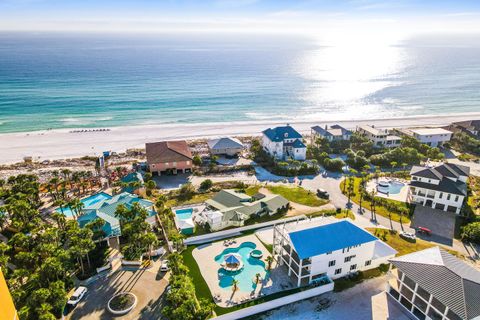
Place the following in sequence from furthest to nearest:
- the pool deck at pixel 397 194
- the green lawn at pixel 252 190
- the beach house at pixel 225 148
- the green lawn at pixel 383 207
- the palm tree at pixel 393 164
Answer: the beach house at pixel 225 148 < the palm tree at pixel 393 164 < the green lawn at pixel 252 190 < the pool deck at pixel 397 194 < the green lawn at pixel 383 207

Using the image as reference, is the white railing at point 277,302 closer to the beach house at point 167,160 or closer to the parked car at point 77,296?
the parked car at point 77,296

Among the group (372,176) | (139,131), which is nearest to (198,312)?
(372,176)

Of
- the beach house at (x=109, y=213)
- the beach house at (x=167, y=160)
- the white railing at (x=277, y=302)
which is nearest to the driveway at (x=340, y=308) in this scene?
the white railing at (x=277, y=302)

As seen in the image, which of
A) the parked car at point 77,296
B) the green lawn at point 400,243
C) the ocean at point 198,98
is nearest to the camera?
the parked car at point 77,296

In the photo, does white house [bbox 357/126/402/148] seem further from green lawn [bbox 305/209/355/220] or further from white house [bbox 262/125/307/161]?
green lawn [bbox 305/209/355/220]

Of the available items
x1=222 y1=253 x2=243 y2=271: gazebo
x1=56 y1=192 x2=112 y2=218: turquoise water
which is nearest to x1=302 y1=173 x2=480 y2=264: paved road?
x1=222 y1=253 x2=243 y2=271: gazebo

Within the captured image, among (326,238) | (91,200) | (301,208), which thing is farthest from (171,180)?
(326,238)

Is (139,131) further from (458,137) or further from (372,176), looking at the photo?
(458,137)
